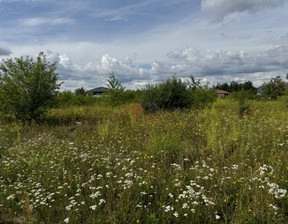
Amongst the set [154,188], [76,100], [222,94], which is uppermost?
[76,100]

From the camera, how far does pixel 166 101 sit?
12.0 meters

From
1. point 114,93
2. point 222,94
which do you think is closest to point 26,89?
point 114,93

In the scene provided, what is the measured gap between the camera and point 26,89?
9.63 meters

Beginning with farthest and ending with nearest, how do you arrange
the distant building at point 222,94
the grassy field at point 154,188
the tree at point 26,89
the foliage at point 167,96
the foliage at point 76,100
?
the distant building at point 222,94, the foliage at point 76,100, the foliage at point 167,96, the tree at point 26,89, the grassy field at point 154,188

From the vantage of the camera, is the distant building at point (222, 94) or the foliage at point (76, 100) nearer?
the foliage at point (76, 100)

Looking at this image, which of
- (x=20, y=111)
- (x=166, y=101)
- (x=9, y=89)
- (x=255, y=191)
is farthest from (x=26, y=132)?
(x=255, y=191)

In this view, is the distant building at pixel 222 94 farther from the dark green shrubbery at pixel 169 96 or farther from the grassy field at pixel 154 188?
the grassy field at pixel 154 188

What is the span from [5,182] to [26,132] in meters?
4.80

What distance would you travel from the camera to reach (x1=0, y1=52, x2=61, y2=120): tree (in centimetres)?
947

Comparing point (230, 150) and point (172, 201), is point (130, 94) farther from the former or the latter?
point (172, 201)

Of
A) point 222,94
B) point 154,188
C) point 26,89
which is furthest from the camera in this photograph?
point 222,94

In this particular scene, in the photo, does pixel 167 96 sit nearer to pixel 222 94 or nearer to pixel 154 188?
pixel 154 188

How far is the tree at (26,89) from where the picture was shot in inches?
373

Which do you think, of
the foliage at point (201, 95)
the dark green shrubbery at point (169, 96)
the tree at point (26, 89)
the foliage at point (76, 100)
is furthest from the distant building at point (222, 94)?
the tree at point (26, 89)
